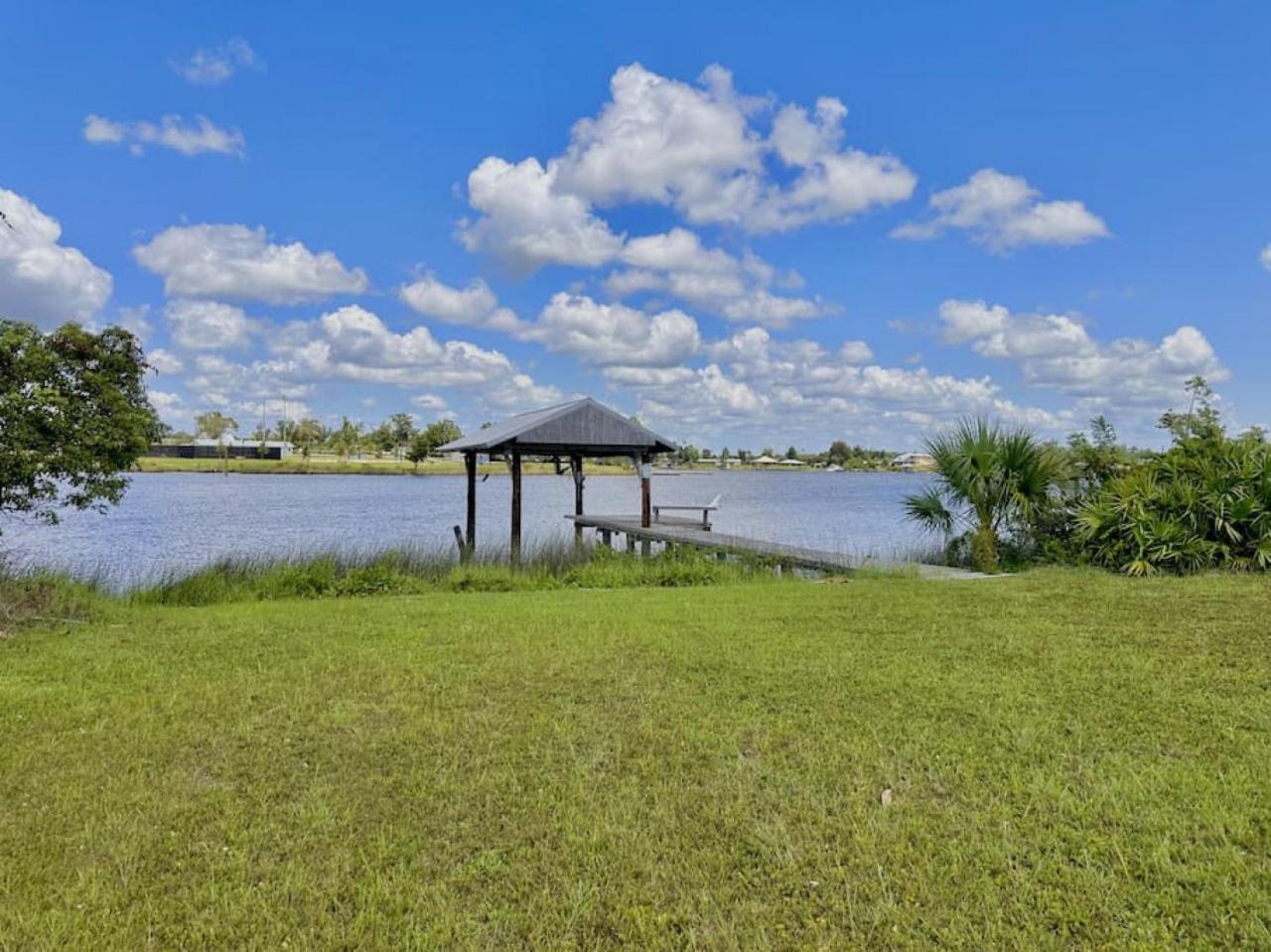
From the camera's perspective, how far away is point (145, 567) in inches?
561

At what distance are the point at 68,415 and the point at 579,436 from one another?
28.1 ft

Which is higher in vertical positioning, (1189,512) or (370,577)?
(1189,512)

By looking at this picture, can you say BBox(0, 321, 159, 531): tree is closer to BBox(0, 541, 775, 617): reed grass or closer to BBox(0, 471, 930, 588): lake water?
BBox(0, 541, 775, 617): reed grass

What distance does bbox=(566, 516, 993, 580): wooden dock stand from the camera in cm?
1141

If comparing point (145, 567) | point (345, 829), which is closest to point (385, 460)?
point (145, 567)

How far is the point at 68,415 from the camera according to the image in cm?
845

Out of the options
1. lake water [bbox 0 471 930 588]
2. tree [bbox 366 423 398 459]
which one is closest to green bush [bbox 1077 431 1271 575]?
lake water [bbox 0 471 930 588]

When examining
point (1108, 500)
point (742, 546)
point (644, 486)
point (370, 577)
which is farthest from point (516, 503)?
point (1108, 500)

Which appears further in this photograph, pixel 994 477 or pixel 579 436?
pixel 579 436

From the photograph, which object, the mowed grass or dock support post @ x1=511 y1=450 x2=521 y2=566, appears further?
dock support post @ x1=511 y1=450 x2=521 y2=566

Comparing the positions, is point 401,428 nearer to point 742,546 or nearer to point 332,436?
point 332,436

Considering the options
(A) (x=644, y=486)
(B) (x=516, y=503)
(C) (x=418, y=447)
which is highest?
(C) (x=418, y=447)

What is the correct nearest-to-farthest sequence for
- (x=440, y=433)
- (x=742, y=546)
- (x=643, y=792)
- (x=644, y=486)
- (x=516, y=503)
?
(x=643, y=792), (x=742, y=546), (x=516, y=503), (x=644, y=486), (x=440, y=433)

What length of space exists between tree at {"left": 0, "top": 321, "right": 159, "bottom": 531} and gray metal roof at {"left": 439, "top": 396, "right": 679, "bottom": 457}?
6694 mm
